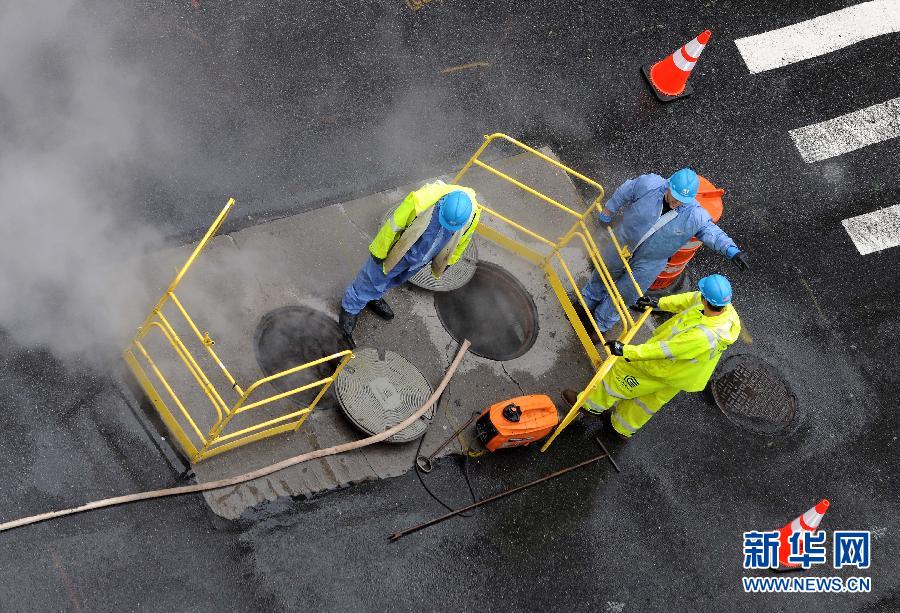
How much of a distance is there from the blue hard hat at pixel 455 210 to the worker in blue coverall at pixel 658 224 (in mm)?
1698

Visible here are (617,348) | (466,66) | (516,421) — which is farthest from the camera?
(466,66)

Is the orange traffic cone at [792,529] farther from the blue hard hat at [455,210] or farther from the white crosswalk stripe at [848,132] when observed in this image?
the white crosswalk stripe at [848,132]

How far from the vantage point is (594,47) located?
33.0 ft

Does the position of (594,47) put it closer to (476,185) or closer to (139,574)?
(476,185)

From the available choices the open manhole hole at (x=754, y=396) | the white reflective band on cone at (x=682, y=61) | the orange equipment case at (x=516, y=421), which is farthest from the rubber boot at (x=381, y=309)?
the white reflective band on cone at (x=682, y=61)

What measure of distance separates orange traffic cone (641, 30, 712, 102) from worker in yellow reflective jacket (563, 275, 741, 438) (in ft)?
9.93

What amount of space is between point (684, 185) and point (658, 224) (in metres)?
0.39

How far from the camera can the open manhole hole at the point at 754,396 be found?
8453mm

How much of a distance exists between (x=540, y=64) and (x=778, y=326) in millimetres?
3463

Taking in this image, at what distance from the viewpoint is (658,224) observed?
778cm

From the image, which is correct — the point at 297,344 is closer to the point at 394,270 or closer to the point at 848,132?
the point at 394,270

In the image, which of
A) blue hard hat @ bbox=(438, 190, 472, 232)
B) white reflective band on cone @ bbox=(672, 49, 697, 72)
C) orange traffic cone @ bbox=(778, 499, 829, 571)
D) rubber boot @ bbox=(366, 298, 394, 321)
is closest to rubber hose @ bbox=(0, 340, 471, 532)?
rubber boot @ bbox=(366, 298, 394, 321)

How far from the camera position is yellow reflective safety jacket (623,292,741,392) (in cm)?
710

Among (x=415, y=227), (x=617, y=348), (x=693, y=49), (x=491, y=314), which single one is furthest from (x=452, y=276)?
(x=693, y=49)
